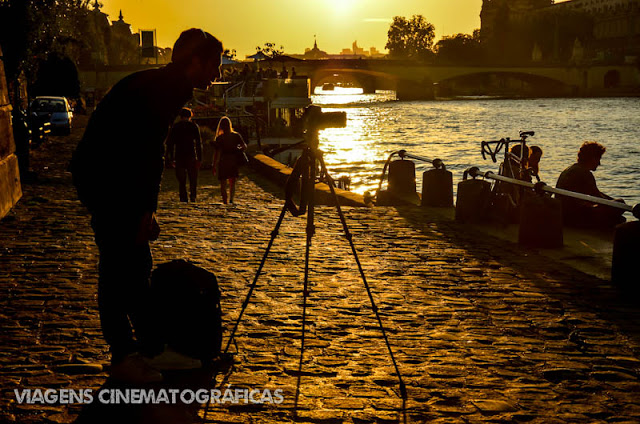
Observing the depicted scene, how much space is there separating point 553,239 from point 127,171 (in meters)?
5.47

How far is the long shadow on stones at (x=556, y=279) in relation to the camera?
5.60 metres

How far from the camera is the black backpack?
4.20m

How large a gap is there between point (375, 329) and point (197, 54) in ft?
7.34

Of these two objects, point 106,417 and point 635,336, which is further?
point 635,336

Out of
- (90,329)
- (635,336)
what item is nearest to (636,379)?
(635,336)

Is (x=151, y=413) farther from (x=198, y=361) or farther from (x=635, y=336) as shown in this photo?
(x=635, y=336)

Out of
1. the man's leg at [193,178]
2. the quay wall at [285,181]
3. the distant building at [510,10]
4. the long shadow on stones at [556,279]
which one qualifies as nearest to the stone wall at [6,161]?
the man's leg at [193,178]

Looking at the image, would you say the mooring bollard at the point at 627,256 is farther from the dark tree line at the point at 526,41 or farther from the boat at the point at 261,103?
the dark tree line at the point at 526,41

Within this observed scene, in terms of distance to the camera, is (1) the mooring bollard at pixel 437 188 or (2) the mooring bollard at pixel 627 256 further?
(1) the mooring bollard at pixel 437 188

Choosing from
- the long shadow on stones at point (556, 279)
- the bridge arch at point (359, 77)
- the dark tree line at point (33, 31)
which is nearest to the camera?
the long shadow on stones at point (556, 279)

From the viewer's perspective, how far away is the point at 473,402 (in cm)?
399

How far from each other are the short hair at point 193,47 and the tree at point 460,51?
12302 cm

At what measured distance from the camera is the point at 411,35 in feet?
554

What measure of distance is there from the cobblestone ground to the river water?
1543 cm
